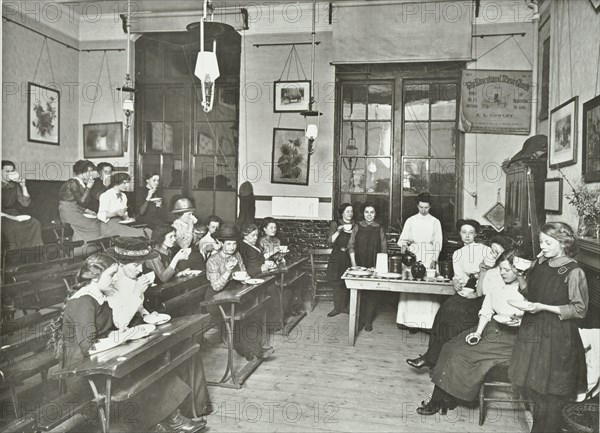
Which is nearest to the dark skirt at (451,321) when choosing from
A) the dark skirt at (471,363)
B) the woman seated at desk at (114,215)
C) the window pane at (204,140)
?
the dark skirt at (471,363)

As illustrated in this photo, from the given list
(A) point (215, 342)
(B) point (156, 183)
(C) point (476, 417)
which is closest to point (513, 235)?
(C) point (476, 417)

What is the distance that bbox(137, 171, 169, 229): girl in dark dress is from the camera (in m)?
6.19

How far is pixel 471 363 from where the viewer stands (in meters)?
3.16

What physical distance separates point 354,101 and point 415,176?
4.62 ft

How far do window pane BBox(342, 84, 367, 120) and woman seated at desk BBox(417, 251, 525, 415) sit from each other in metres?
3.90

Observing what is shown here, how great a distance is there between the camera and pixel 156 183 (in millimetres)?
6941

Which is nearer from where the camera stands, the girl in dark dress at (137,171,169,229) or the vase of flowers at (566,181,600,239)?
the vase of flowers at (566,181,600,239)

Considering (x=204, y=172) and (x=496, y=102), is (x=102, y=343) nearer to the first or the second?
(x=204, y=172)

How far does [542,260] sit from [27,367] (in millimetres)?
3107

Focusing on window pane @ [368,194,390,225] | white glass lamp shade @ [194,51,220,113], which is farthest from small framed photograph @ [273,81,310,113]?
white glass lamp shade @ [194,51,220,113]

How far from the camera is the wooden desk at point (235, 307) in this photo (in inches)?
140

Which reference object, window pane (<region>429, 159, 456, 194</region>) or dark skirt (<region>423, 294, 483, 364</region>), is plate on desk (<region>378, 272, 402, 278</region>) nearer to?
dark skirt (<region>423, 294, 483, 364</region>)

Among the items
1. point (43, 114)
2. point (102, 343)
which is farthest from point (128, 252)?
point (43, 114)

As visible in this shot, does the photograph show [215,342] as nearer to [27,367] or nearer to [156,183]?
[27,367]
